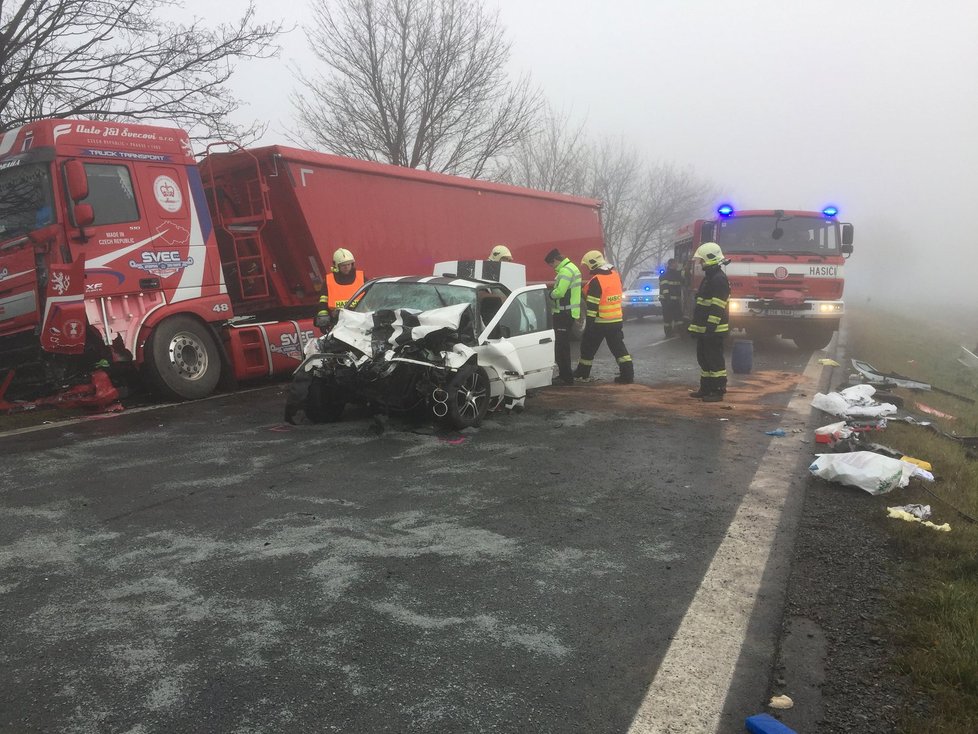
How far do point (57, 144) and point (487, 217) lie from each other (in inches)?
311

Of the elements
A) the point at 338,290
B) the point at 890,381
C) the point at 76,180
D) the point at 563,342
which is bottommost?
the point at 890,381

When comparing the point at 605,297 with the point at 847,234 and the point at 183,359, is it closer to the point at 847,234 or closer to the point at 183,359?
the point at 183,359

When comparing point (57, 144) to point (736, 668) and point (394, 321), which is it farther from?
point (736, 668)

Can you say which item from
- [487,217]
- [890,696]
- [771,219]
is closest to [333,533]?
[890,696]

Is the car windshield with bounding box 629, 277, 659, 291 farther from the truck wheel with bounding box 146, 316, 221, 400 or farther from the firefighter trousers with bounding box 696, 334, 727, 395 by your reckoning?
the truck wheel with bounding box 146, 316, 221, 400

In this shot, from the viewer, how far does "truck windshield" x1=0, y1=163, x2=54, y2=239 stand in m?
7.63

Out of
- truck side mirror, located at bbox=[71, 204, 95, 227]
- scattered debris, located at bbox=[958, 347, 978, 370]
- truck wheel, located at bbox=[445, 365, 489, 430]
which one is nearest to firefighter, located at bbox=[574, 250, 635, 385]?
truck wheel, located at bbox=[445, 365, 489, 430]

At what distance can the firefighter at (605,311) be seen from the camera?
9969 millimetres

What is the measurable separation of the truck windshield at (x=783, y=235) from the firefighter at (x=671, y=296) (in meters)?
3.34

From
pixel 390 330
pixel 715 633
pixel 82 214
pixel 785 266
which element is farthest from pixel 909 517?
pixel 785 266

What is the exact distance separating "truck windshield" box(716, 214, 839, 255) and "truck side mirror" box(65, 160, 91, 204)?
1086 cm

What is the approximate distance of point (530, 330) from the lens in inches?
332

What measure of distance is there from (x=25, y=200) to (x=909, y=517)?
330 inches

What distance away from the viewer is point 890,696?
2602 mm
